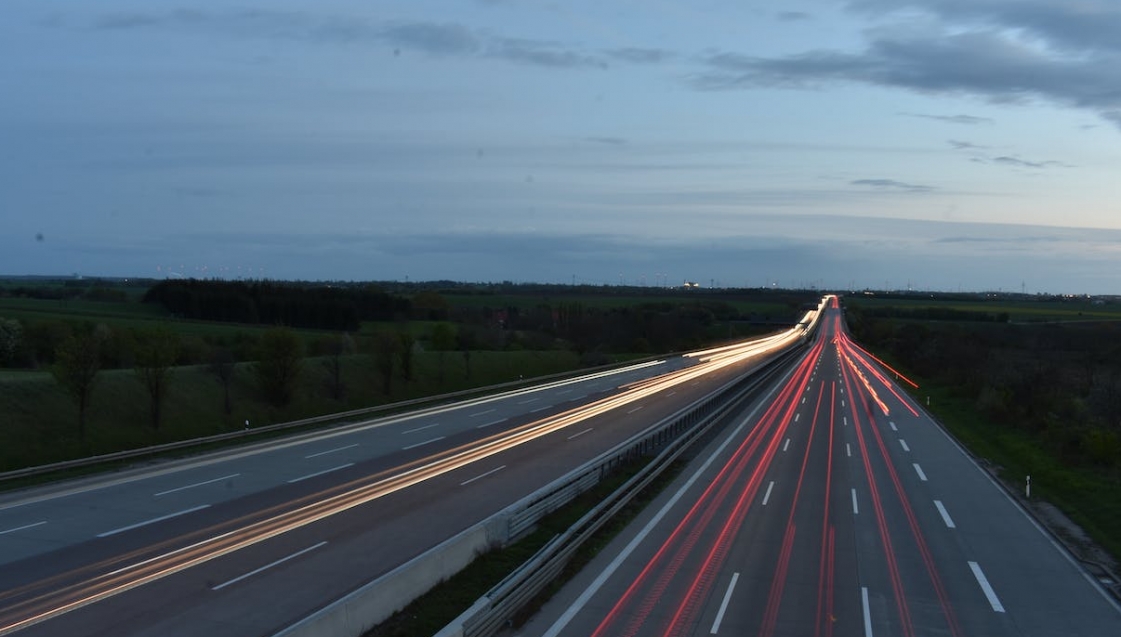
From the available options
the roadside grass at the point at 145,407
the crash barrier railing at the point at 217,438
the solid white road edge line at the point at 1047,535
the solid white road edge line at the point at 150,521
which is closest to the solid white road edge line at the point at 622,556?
the solid white road edge line at the point at 1047,535

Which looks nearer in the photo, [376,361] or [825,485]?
[825,485]

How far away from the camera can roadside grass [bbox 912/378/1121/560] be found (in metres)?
21.0

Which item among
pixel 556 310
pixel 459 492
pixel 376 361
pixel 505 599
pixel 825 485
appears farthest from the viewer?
pixel 556 310

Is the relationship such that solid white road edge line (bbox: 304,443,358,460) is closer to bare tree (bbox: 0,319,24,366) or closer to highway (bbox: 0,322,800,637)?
highway (bbox: 0,322,800,637)

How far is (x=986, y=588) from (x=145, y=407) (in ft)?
107

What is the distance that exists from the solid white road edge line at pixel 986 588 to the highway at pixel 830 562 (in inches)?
1.6

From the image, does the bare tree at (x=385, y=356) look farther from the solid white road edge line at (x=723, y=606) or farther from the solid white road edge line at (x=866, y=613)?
the solid white road edge line at (x=866, y=613)

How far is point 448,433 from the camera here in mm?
33094

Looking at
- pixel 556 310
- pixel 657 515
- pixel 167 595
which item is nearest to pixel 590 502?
pixel 657 515

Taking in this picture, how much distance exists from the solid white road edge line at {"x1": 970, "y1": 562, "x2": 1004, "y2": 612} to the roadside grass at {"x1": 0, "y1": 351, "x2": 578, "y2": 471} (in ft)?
79.2

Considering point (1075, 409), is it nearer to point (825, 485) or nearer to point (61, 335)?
point (825, 485)

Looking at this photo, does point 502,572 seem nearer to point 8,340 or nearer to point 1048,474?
point 1048,474

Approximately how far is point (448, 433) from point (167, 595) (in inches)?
787

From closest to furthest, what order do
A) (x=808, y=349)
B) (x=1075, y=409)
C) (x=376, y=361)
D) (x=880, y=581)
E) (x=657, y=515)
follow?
(x=880, y=581) < (x=657, y=515) < (x=1075, y=409) < (x=376, y=361) < (x=808, y=349)
